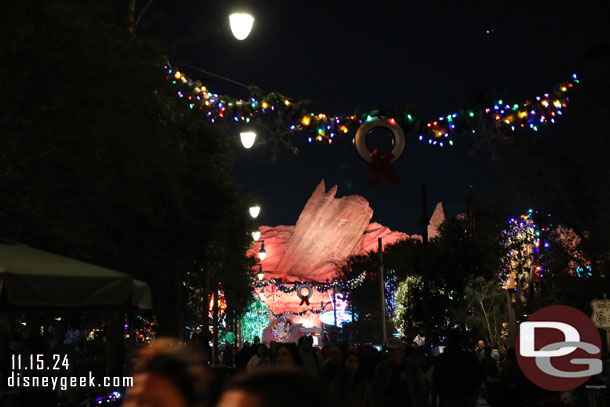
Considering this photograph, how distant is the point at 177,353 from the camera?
3059 mm

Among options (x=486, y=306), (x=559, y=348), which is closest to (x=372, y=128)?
(x=559, y=348)

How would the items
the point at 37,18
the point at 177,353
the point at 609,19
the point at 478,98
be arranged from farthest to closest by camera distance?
the point at 478,98 → the point at 609,19 → the point at 37,18 → the point at 177,353

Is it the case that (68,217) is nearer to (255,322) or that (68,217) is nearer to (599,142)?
(599,142)

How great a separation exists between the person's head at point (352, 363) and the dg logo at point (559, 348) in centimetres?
490

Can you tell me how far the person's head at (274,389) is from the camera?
1.88 meters

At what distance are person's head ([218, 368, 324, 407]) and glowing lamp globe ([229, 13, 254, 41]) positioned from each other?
10562 mm

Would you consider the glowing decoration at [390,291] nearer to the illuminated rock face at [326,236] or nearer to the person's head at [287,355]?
the illuminated rock face at [326,236]

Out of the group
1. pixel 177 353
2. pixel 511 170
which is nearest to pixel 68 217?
pixel 177 353

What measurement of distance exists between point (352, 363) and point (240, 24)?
512 cm

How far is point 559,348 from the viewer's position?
5.04 m

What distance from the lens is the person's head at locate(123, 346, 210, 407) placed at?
297 centimetres

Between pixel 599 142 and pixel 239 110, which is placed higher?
pixel 599 142

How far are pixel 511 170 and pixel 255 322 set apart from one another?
233ft

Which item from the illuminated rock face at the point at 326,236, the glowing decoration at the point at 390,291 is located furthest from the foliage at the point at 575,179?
the illuminated rock face at the point at 326,236
